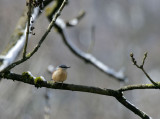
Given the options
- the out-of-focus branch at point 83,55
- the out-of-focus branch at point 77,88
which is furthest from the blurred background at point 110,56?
the out-of-focus branch at point 77,88

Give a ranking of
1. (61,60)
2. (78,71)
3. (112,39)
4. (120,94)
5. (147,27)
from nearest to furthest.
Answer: (120,94) < (78,71) < (61,60) < (147,27) < (112,39)

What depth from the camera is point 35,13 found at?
447 cm

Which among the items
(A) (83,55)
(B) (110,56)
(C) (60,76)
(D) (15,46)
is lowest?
(B) (110,56)

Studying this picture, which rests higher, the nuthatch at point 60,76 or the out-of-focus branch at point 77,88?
the out-of-focus branch at point 77,88

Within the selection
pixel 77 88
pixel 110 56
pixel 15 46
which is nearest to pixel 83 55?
pixel 15 46

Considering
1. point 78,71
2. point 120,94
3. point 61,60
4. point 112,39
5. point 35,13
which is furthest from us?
point 112,39

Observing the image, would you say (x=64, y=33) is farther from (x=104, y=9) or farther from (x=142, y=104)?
(x=104, y=9)

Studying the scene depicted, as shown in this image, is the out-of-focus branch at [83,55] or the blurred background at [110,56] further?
the blurred background at [110,56]

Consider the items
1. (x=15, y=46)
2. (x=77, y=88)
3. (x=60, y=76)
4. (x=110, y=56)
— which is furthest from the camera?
(x=110, y=56)

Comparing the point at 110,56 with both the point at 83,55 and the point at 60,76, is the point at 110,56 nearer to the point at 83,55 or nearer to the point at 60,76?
the point at 83,55

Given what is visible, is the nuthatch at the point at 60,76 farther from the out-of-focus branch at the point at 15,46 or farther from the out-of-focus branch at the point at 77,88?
the out-of-focus branch at the point at 15,46

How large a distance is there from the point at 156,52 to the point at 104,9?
4732mm

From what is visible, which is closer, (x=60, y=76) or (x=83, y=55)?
(x=60, y=76)

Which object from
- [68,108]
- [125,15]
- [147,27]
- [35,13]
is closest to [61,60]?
[68,108]
